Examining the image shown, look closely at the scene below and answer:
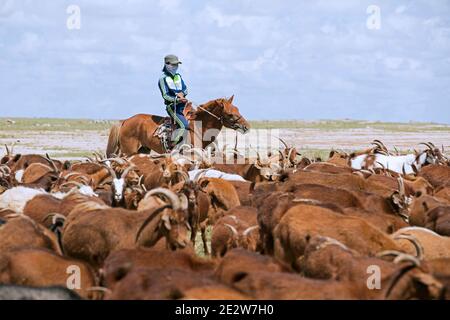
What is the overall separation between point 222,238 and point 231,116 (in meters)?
9.53

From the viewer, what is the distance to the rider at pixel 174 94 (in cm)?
2048

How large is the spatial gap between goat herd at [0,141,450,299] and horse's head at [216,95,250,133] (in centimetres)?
411

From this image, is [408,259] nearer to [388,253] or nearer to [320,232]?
[388,253]

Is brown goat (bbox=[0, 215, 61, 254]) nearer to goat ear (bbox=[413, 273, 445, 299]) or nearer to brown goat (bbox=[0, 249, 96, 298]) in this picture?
brown goat (bbox=[0, 249, 96, 298])

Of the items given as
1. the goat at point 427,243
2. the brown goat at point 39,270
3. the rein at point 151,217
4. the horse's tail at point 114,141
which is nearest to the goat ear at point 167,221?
the rein at point 151,217

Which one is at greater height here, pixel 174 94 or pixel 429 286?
pixel 174 94

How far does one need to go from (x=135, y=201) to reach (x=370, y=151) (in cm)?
961

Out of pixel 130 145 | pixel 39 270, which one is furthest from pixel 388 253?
pixel 130 145

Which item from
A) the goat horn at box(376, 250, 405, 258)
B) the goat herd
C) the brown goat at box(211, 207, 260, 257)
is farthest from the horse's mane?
the goat horn at box(376, 250, 405, 258)

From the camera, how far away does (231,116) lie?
21.1 meters

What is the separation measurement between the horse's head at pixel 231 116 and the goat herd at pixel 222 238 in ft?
13.5

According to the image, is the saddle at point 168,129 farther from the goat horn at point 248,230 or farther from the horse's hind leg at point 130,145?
the goat horn at point 248,230

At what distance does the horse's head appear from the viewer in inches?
827
